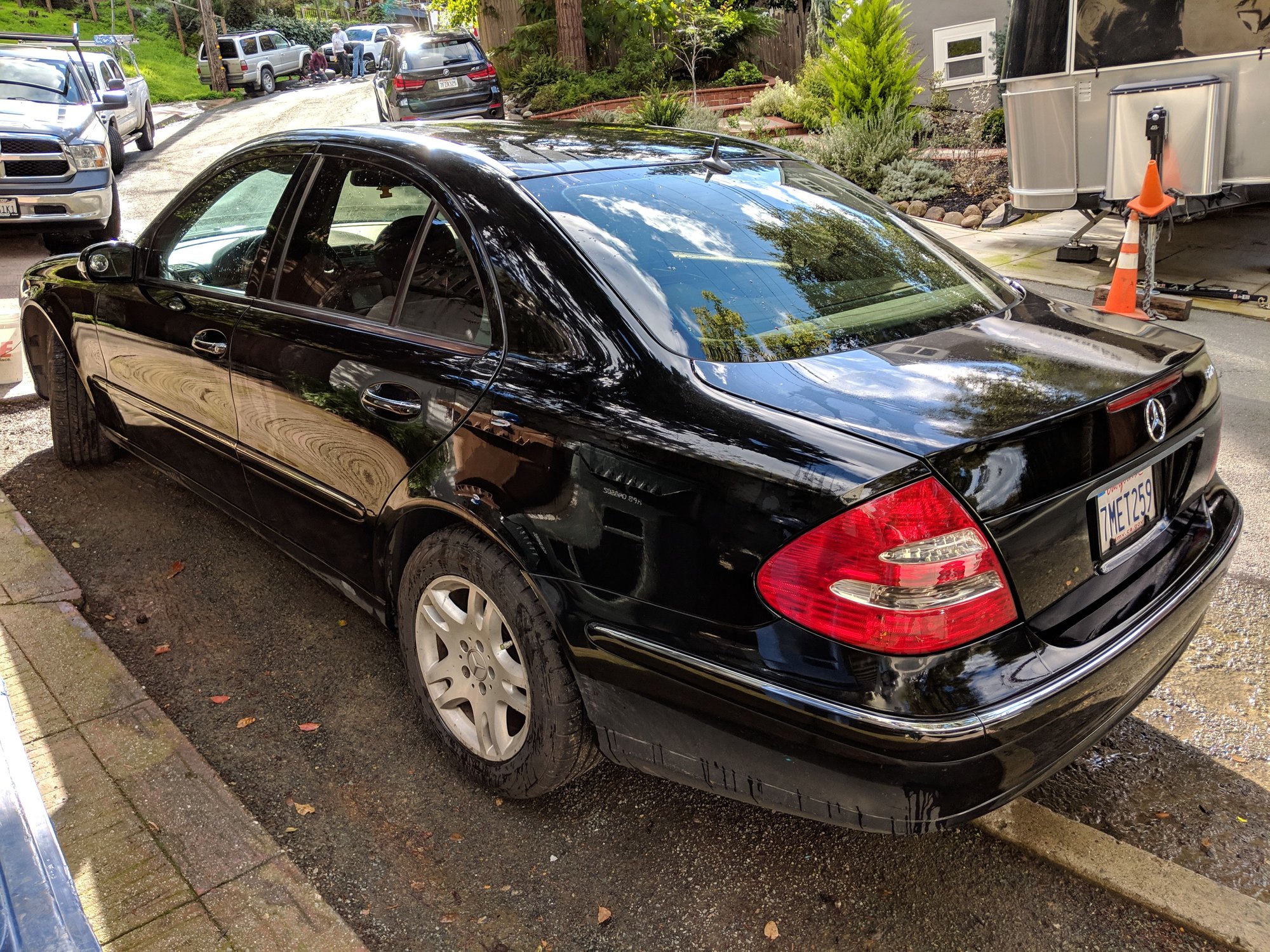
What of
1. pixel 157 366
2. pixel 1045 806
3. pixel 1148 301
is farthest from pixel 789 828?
pixel 1148 301

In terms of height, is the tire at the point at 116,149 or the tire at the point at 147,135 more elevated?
the tire at the point at 147,135

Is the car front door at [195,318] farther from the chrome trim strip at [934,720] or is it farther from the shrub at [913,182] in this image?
the shrub at [913,182]

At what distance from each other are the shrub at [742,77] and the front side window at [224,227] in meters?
17.1

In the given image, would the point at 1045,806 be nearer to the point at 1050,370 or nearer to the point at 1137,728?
the point at 1137,728

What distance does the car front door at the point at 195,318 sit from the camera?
11.2 feet

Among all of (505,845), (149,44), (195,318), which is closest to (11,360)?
(195,318)

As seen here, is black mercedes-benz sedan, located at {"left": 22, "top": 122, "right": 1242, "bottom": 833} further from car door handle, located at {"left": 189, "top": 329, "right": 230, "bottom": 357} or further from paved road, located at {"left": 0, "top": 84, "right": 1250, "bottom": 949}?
paved road, located at {"left": 0, "top": 84, "right": 1250, "bottom": 949}

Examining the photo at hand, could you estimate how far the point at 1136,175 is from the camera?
297 inches

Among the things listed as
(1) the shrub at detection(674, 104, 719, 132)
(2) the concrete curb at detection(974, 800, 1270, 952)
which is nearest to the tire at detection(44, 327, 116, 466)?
(2) the concrete curb at detection(974, 800, 1270, 952)

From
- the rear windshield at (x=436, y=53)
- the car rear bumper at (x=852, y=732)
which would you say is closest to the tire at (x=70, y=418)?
the car rear bumper at (x=852, y=732)

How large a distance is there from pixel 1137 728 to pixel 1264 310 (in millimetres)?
5304

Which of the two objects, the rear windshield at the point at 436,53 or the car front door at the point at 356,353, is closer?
the car front door at the point at 356,353

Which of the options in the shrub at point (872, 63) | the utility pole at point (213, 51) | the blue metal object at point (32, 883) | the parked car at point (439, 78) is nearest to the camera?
the blue metal object at point (32, 883)

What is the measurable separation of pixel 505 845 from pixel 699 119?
46.8 ft
